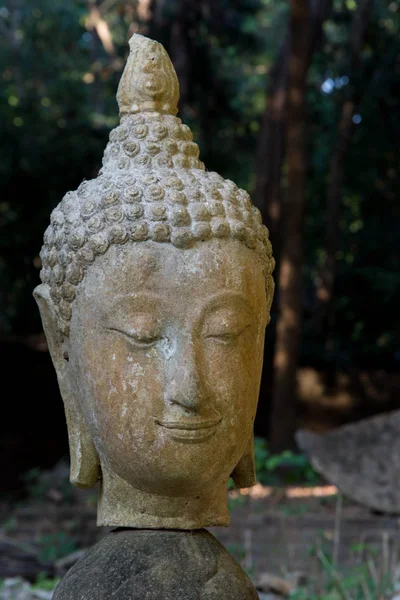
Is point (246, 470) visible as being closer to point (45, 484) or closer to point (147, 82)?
point (147, 82)

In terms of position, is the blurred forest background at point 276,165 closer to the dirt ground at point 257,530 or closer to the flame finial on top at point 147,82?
the dirt ground at point 257,530

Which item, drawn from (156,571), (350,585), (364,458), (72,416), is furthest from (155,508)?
(364,458)

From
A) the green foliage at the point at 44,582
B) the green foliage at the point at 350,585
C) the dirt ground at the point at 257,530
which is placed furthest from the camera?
the dirt ground at the point at 257,530

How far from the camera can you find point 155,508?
2.56m

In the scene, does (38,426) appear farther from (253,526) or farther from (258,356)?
(258,356)

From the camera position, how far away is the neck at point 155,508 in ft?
8.39

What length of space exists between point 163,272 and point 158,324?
15cm

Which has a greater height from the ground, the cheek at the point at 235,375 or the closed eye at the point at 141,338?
the closed eye at the point at 141,338

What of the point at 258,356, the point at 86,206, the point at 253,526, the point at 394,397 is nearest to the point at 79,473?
the point at 258,356

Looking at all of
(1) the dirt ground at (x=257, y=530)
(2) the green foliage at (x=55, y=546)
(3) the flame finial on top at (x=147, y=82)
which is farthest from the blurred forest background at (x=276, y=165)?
(3) the flame finial on top at (x=147, y=82)

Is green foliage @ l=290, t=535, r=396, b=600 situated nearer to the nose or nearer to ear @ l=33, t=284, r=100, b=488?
ear @ l=33, t=284, r=100, b=488

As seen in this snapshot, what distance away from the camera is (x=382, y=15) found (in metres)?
12.5

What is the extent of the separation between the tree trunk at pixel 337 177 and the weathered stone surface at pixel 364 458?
155 inches

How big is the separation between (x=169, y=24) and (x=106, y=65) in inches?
135
